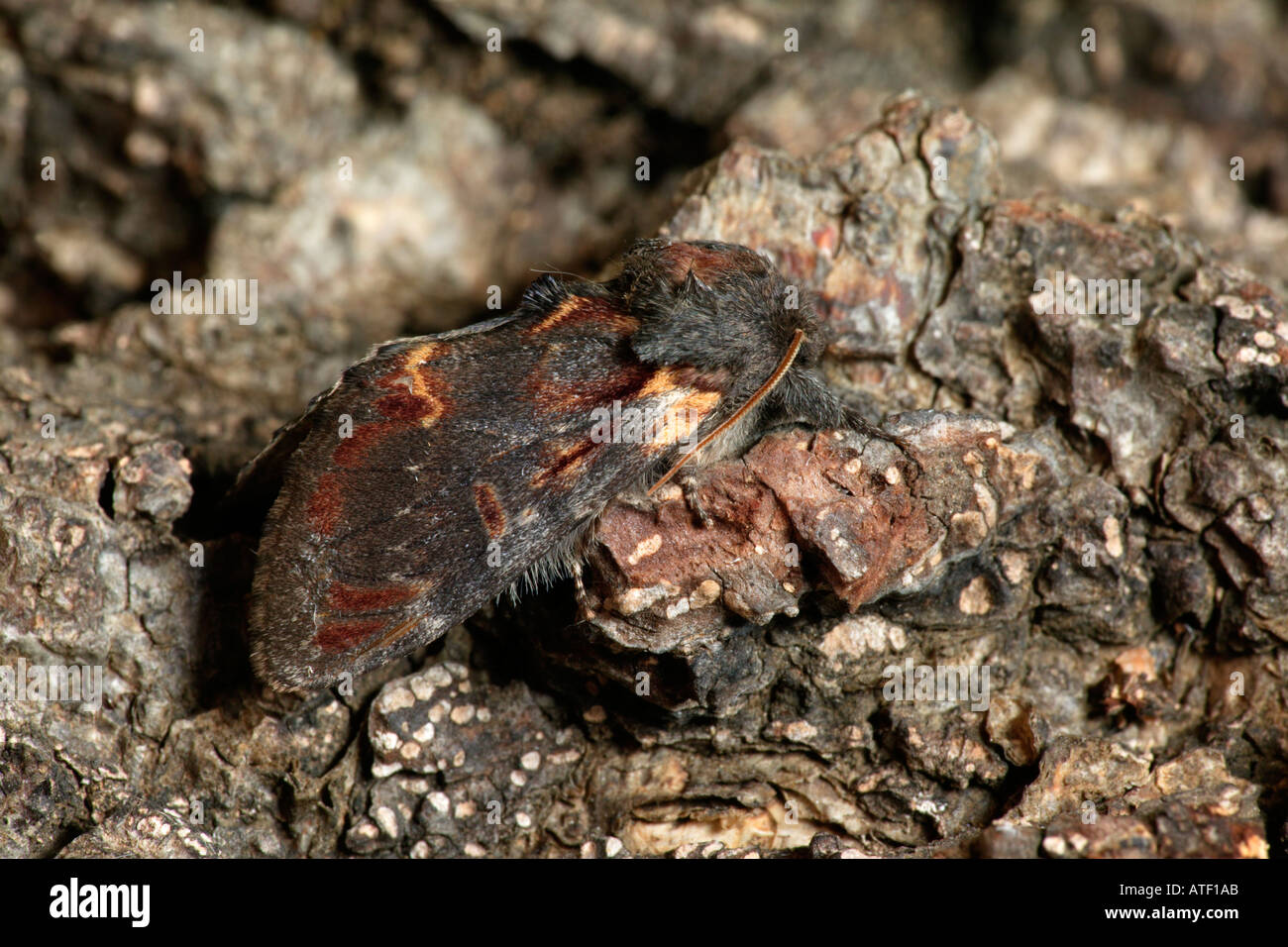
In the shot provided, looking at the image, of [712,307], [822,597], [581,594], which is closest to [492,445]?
[581,594]

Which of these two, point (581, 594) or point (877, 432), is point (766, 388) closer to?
point (877, 432)

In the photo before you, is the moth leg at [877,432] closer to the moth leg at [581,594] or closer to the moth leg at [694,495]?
the moth leg at [694,495]

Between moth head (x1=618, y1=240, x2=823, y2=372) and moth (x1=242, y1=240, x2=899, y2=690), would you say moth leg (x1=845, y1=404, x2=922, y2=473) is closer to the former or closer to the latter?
moth (x1=242, y1=240, x2=899, y2=690)

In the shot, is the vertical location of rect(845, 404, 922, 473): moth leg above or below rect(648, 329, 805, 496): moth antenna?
below

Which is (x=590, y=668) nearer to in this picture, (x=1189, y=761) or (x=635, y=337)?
(x=635, y=337)

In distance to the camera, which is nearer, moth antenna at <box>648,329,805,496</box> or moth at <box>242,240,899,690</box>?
moth at <box>242,240,899,690</box>

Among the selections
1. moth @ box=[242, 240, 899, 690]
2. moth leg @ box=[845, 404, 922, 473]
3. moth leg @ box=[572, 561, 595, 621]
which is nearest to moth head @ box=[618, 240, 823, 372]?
moth @ box=[242, 240, 899, 690]

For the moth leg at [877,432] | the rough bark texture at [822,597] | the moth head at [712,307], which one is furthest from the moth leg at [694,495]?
the moth leg at [877,432]

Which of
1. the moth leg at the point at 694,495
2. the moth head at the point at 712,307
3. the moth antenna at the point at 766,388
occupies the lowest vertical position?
the moth leg at the point at 694,495

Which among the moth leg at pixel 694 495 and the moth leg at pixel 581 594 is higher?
the moth leg at pixel 694 495

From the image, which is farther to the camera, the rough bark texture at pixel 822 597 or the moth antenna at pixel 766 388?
the moth antenna at pixel 766 388
